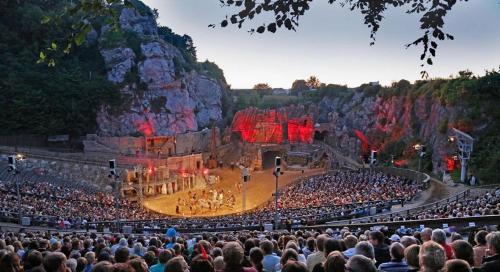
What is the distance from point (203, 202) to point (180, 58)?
35238 millimetres

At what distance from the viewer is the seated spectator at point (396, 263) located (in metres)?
5.70

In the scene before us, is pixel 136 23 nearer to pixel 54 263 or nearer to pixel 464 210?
pixel 464 210

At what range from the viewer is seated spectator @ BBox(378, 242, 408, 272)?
5.70 metres

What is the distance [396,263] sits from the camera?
5.80 m

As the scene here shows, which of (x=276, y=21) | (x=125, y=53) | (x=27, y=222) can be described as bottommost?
(x=27, y=222)

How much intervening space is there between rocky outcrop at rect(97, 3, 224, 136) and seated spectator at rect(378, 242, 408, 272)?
61250mm

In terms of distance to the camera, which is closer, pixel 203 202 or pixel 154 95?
pixel 203 202

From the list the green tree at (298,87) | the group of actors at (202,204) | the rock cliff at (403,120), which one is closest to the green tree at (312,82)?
the green tree at (298,87)

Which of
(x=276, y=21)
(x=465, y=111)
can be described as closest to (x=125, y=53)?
(x=465, y=111)

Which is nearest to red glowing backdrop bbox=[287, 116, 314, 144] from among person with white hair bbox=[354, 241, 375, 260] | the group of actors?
the group of actors

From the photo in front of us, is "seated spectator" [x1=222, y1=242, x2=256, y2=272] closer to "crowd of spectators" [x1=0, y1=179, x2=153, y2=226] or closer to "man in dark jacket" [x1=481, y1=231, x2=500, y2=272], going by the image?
"man in dark jacket" [x1=481, y1=231, x2=500, y2=272]

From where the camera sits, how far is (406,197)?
29.7 metres

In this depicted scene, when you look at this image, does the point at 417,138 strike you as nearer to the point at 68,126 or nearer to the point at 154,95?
the point at 154,95

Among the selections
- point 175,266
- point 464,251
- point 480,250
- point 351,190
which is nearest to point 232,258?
point 175,266
